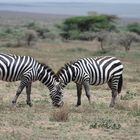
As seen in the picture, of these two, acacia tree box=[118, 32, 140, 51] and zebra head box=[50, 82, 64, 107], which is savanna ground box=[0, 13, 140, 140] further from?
acacia tree box=[118, 32, 140, 51]

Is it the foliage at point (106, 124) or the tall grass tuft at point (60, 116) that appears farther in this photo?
the tall grass tuft at point (60, 116)

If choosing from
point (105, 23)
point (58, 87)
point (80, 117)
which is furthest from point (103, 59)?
point (105, 23)

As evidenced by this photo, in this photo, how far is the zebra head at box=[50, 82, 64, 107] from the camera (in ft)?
43.6

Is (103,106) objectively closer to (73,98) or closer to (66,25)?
(73,98)

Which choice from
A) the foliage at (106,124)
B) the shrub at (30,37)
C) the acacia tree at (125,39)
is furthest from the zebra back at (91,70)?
the shrub at (30,37)

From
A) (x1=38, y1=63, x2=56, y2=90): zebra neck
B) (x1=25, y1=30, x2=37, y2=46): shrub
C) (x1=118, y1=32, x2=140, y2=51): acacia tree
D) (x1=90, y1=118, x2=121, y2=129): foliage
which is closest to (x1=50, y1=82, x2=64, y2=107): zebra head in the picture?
(x1=38, y1=63, x2=56, y2=90): zebra neck

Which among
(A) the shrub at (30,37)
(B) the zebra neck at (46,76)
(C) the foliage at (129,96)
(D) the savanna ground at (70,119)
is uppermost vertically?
(B) the zebra neck at (46,76)

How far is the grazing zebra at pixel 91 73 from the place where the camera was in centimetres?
1353

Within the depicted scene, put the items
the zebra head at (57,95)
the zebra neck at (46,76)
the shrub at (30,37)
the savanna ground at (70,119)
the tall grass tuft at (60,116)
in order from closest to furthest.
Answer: the savanna ground at (70,119) → the tall grass tuft at (60,116) → the zebra head at (57,95) → the zebra neck at (46,76) → the shrub at (30,37)

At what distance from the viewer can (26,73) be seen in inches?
520

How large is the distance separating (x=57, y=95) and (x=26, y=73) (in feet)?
3.12

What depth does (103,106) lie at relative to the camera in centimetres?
1361

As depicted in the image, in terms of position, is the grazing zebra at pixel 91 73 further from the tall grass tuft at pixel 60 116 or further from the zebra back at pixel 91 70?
the tall grass tuft at pixel 60 116

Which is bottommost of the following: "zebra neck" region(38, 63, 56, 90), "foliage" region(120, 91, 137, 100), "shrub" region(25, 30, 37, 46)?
"shrub" region(25, 30, 37, 46)
